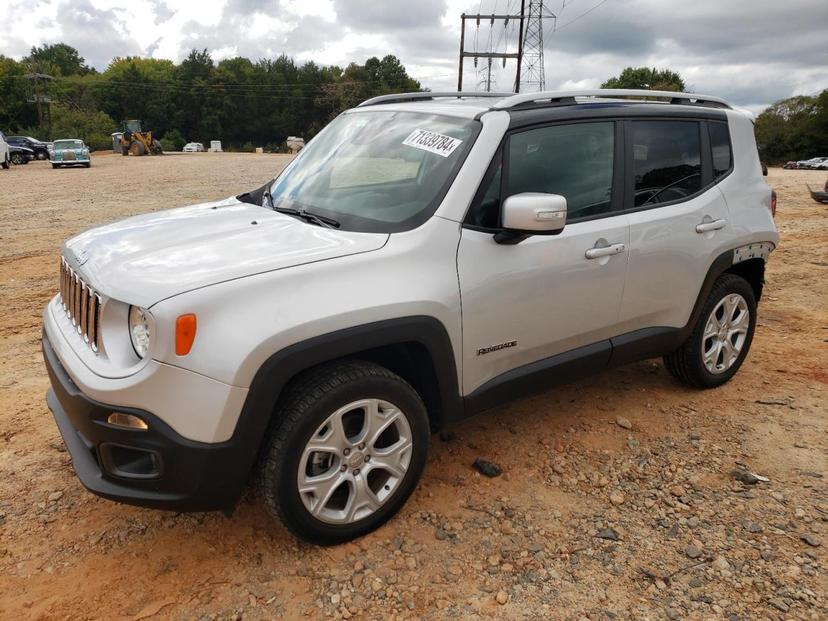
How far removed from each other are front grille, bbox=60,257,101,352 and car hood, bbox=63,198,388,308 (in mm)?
65

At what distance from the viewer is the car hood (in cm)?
238

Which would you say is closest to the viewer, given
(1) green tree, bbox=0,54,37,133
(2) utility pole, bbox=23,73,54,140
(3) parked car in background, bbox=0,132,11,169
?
(3) parked car in background, bbox=0,132,11,169

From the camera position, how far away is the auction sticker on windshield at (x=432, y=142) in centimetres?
305

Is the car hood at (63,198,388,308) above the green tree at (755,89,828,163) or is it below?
below

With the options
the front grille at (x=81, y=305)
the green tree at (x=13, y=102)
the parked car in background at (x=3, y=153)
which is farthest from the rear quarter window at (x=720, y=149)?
the green tree at (x=13, y=102)

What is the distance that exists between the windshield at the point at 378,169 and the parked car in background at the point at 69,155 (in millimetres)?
31650

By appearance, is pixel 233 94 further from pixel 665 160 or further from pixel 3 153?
pixel 665 160

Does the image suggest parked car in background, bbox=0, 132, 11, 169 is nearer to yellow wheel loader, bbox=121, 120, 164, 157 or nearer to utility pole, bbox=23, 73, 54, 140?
yellow wheel loader, bbox=121, 120, 164, 157

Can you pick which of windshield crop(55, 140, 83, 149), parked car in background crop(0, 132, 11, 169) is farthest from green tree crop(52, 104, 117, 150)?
parked car in background crop(0, 132, 11, 169)

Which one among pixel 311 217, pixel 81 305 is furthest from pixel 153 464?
pixel 311 217

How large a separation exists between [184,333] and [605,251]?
2130 millimetres

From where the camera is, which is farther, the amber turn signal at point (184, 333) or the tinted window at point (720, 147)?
the tinted window at point (720, 147)

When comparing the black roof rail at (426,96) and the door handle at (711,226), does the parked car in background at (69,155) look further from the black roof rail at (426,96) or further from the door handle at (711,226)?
the door handle at (711,226)

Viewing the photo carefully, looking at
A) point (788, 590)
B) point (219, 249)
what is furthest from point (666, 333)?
point (219, 249)
